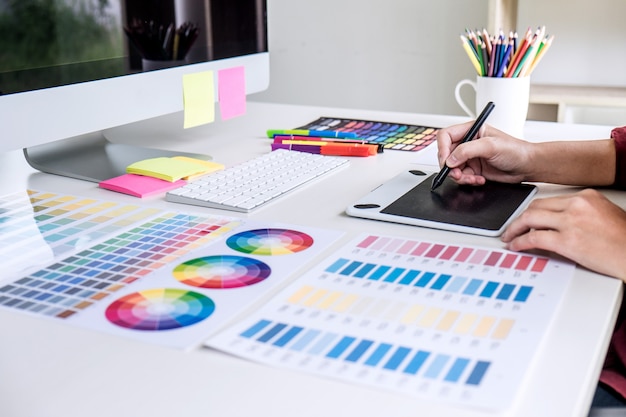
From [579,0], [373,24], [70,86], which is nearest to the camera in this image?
[70,86]

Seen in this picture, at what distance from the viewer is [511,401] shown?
17.8 inches

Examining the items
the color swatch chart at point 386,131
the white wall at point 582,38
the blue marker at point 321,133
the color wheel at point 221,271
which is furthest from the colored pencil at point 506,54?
the white wall at point 582,38

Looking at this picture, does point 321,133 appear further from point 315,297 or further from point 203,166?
point 315,297

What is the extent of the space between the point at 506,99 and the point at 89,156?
68 cm

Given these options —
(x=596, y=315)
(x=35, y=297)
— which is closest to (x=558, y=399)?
(x=596, y=315)

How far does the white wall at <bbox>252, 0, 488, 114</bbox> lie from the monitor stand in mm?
1381

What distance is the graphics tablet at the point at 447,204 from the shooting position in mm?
783

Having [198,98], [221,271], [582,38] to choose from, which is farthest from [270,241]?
[582,38]

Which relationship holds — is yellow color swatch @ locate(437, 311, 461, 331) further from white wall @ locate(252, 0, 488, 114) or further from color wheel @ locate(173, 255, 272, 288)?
white wall @ locate(252, 0, 488, 114)

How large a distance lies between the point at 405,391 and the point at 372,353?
5cm

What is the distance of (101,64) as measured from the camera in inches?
37.4

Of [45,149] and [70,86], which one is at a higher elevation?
[70,86]

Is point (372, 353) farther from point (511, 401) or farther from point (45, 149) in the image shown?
point (45, 149)

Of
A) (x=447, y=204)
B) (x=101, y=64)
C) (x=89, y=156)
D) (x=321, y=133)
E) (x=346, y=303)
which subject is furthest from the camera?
(x=321, y=133)
